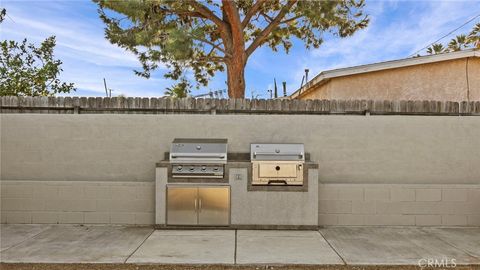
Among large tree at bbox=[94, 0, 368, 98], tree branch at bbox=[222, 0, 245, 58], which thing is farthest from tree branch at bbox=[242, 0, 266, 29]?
tree branch at bbox=[222, 0, 245, 58]

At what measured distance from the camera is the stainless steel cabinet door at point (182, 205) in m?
4.99

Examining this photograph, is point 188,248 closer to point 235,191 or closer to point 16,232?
point 235,191

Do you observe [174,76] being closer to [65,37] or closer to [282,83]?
[65,37]

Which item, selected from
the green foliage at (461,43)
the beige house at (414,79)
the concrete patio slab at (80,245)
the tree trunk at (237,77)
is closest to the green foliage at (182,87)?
the tree trunk at (237,77)

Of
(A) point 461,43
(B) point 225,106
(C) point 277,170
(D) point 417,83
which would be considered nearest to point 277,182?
(C) point 277,170

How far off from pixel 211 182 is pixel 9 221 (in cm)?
321

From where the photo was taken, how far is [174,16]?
9883mm

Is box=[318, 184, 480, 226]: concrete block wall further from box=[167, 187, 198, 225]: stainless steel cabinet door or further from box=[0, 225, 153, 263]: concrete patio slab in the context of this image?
box=[0, 225, 153, 263]: concrete patio slab

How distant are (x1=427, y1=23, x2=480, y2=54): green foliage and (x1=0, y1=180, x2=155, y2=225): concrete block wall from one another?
62.7ft

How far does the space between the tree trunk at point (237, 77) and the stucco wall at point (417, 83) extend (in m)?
2.62

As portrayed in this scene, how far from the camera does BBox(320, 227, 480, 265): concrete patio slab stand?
3950 mm

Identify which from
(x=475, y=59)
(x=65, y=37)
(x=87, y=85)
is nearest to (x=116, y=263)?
(x=87, y=85)

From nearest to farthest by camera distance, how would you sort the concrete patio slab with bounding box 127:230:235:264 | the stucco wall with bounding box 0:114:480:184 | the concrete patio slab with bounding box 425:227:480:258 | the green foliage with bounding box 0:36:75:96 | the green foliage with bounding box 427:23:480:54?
1. the concrete patio slab with bounding box 127:230:235:264
2. the concrete patio slab with bounding box 425:227:480:258
3. the stucco wall with bounding box 0:114:480:184
4. the green foliage with bounding box 0:36:75:96
5. the green foliage with bounding box 427:23:480:54

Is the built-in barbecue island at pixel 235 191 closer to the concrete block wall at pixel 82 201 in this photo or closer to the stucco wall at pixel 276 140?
the concrete block wall at pixel 82 201
